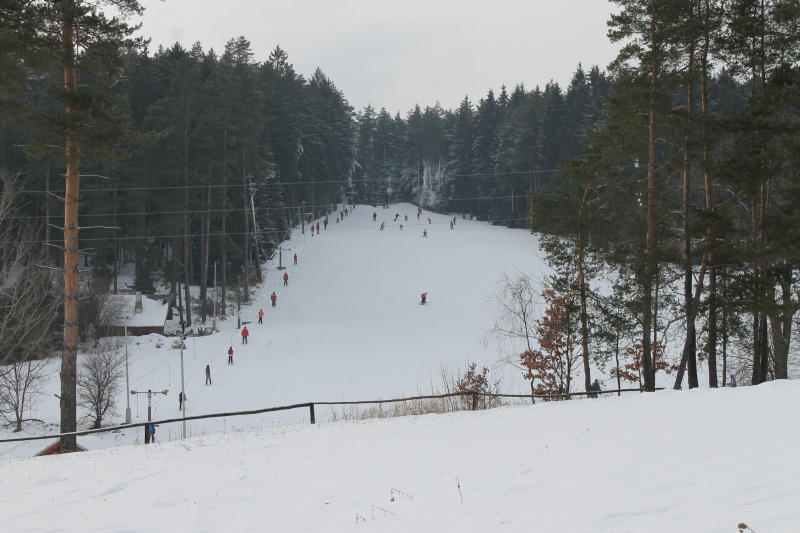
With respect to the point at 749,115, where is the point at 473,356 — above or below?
below

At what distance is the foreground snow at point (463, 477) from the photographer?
5469 mm

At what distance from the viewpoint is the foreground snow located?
17.9 feet

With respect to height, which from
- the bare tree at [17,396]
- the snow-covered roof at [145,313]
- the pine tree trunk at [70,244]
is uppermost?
the pine tree trunk at [70,244]

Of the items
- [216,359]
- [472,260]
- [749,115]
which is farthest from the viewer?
[472,260]

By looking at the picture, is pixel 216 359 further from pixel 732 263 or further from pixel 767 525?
pixel 767 525

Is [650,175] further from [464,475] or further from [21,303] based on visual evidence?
[21,303]

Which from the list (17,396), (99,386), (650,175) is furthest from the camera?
(99,386)

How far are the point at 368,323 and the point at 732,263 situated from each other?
26741 mm

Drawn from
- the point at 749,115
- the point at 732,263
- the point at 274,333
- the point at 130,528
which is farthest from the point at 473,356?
the point at 130,528

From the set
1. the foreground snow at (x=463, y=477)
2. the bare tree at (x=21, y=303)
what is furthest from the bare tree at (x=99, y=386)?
the foreground snow at (x=463, y=477)

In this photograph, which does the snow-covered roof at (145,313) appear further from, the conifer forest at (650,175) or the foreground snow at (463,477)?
the foreground snow at (463,477)

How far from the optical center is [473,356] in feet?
107

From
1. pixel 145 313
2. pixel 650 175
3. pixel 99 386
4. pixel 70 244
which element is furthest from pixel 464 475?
pixel 145 313

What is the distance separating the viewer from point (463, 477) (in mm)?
7129
